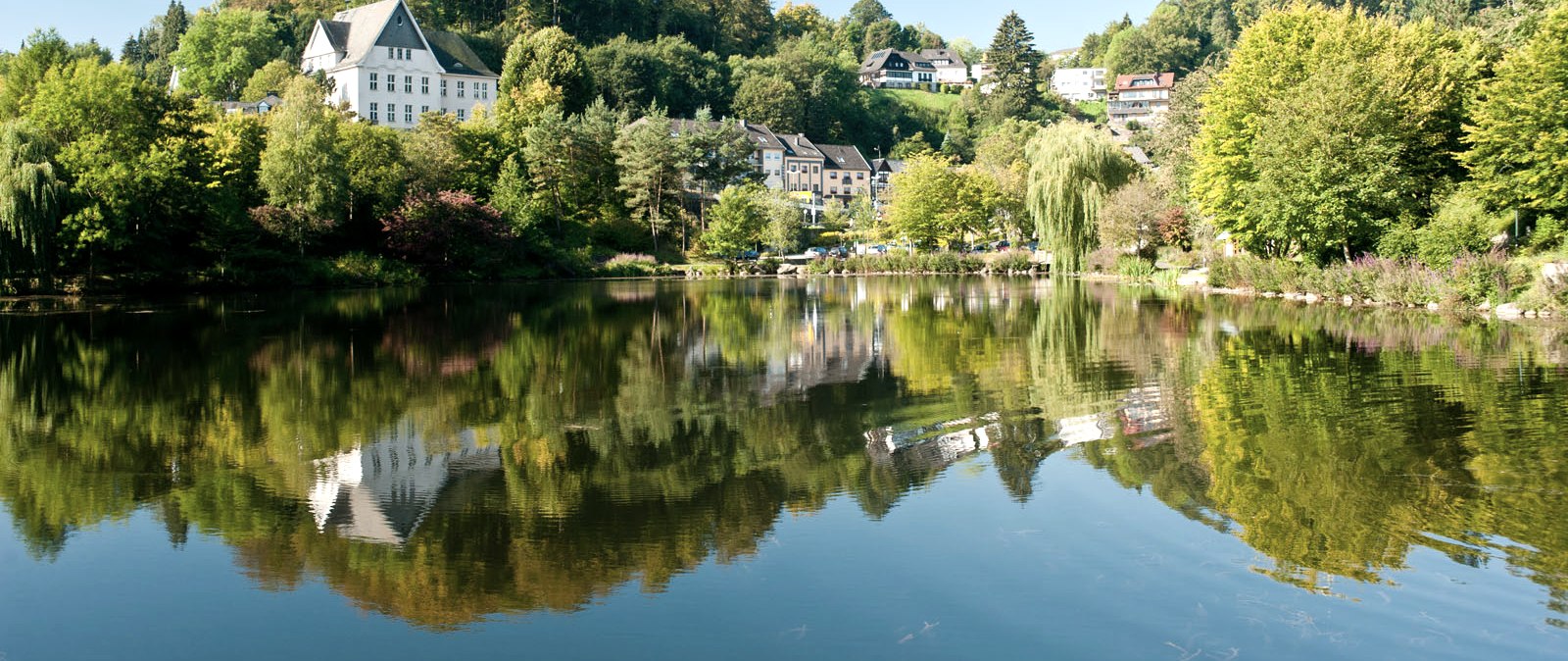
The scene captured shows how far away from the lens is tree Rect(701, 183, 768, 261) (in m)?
72.9

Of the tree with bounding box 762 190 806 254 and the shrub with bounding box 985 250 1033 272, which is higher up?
the tree with bounding box 762 190 806 254

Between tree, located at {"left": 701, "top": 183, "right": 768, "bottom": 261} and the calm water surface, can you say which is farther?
tree, located at {"left": 701, "top": 183, "right": 768, "bottom": 261}

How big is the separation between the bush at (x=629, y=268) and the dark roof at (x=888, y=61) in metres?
115

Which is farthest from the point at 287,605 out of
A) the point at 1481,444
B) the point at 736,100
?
the point at 736,100

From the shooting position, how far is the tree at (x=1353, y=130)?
1387 inches

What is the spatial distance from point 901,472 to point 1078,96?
196657mm

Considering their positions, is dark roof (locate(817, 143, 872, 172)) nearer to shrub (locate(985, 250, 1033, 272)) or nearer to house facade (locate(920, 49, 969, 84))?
shrub (locate(985, 250, 1033, 272))

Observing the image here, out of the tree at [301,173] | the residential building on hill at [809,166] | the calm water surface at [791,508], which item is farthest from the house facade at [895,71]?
the calm water surface at [791,508]

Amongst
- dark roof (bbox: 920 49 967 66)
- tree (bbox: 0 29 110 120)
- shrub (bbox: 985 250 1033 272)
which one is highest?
dark roof (bbox: 920 49 967 66)

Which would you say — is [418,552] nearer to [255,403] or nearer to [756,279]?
[255,403]

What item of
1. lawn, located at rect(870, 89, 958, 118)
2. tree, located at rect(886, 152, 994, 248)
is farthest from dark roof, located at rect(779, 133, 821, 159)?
tree, located at rect(886, 152, 994, 248)

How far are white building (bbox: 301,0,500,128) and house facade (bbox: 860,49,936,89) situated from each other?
8922 centimetres

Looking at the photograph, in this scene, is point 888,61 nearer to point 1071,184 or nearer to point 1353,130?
point 1071,184

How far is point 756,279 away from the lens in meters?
65.2
